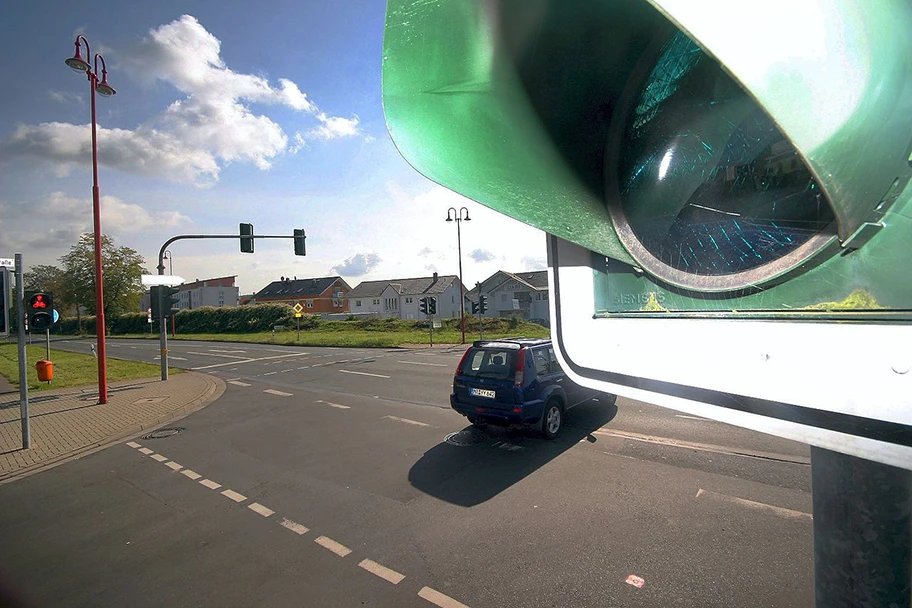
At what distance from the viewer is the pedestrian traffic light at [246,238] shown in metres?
17.6

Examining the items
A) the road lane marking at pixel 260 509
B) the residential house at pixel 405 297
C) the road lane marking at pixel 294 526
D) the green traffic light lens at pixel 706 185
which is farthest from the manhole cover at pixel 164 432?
the residential house at pixel 405 297

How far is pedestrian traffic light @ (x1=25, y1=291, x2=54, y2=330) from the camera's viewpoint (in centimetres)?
880

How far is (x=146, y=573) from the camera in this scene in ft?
12.7

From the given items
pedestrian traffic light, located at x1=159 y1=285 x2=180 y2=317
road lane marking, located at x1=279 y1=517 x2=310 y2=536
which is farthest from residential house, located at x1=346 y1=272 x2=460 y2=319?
road lane marking, located at x1=279 y1=517 x2=310 y2=536

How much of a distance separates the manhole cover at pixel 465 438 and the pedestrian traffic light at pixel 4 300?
754 cm

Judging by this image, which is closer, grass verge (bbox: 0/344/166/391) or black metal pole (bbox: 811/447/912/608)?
black metal pole (bbox: 811/447/912/608)

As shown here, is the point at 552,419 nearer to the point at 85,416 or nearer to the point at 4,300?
the point at 4,300

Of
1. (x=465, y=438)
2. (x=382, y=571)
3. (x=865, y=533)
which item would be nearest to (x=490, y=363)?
(x=465, y=438)

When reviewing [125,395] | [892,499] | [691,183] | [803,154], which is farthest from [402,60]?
[125,395]

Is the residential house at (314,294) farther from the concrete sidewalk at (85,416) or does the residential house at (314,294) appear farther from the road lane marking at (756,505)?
the road lane marking at (756,505)

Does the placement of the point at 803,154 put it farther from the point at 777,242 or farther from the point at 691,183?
the point at 691,183

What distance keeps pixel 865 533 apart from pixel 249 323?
2179 inches

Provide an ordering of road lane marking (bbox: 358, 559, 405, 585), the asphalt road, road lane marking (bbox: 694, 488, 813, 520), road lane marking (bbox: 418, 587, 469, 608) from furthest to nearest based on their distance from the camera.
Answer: road lane marking (bbox: 694, 488, 813, 520), road lane marking (bbox: 358, 559, 405, 585), the asphalt road, road lane marking (bbox: 418, 587, 469, 608)

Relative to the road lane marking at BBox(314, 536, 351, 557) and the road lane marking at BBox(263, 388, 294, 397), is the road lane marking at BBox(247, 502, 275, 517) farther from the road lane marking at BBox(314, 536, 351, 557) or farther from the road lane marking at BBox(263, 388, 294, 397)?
the road lane marking at BBox(263, 388, 294, 397)
